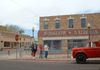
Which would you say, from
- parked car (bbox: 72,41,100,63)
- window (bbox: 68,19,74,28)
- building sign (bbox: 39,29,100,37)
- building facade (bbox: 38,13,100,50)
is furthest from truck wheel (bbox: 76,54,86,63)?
window (bbox: 68,19,74,28)

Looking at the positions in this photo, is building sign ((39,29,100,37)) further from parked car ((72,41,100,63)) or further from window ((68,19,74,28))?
parked car ((72,41,100,63))

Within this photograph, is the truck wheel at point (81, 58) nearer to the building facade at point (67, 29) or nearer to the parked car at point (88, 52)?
the parked car at point (88, 52)

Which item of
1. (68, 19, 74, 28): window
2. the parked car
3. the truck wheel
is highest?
(68, 19, 74, 28): window

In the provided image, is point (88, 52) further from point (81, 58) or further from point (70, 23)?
point (70, 23)

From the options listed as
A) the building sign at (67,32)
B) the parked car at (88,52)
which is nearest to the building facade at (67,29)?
→ the building sign at (67,32)

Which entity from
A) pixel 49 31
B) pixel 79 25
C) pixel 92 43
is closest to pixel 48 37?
pixel 49 31

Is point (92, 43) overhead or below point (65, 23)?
below

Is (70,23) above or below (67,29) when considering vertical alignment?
above

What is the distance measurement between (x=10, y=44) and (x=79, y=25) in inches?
1690

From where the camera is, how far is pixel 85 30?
49.3m

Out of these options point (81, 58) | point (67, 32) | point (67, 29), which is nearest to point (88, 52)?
point (81, 58)

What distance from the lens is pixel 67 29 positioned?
5025cm

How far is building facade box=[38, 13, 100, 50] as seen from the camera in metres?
48.8

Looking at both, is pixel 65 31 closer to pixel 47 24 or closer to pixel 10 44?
pixel 47 24
